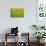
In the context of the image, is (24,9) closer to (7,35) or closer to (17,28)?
(17,28)

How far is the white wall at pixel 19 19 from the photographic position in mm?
6426

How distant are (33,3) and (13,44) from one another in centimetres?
174

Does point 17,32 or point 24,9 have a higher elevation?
point 24,9

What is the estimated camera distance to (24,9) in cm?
645

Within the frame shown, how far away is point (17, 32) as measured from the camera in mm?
6277

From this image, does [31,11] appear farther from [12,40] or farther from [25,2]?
[12,40]

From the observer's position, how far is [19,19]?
6484 millimetres

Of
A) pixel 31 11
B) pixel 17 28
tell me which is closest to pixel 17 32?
pixel 17 28

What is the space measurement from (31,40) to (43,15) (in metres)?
1.09

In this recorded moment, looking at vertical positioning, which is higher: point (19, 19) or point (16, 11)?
point (16, 11)

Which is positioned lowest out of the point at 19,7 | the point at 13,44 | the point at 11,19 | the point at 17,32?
the point at 13,44

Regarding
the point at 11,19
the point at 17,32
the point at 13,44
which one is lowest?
the point at 13,44

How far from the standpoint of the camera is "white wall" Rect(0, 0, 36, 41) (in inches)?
253

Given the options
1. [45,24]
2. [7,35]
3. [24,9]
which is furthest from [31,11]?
[7,35]
